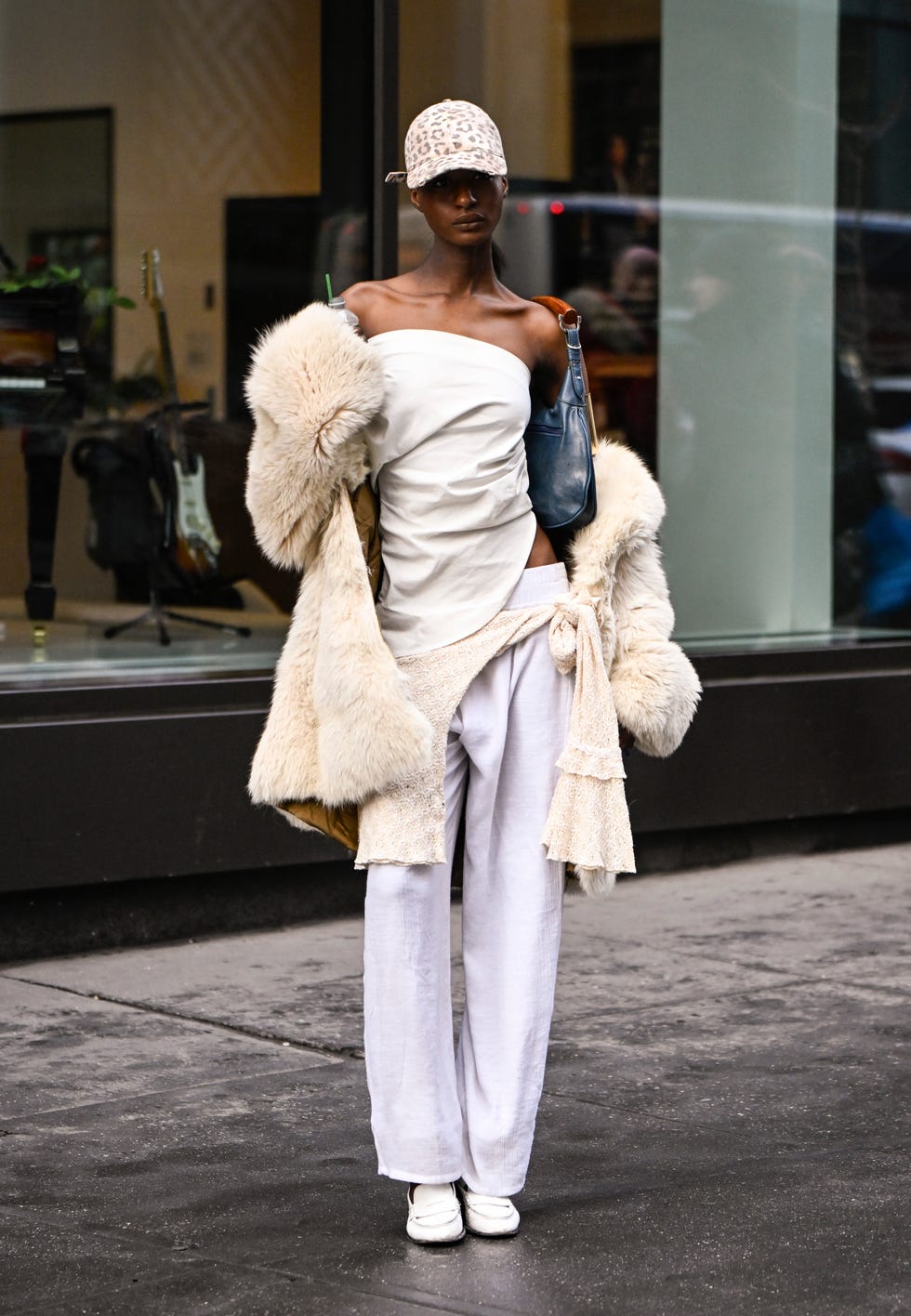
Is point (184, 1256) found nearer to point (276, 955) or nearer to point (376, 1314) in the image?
point (376, 1314)

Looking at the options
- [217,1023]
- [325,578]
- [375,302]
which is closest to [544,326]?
[375,302]

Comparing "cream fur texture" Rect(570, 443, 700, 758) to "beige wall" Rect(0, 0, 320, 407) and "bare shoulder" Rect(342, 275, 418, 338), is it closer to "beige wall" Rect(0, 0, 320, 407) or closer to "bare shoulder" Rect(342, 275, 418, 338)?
"bare shoulder" Rect(342, 275, 418, 338)

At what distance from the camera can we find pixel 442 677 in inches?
153

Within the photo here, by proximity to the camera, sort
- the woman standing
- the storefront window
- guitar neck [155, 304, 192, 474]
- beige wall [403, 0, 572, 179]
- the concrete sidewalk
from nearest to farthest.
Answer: the concrete sidewalk, the woman standing, beige wall [403, 0, 572, 179], the storefront window, guitar neck [155, 304, 192, 474]

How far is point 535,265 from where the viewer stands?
825cm

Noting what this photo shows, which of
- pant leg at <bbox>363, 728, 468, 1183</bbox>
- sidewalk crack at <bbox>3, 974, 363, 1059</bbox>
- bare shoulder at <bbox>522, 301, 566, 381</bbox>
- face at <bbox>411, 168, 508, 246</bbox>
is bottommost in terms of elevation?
sidewalk crack at <bbox>3, 974, 363, 1059</bbox>

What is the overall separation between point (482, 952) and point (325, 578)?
2.59 feet

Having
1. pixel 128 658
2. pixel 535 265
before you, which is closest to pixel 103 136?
pixel 535 265

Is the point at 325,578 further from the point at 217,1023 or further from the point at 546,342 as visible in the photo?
the point at 217,1023

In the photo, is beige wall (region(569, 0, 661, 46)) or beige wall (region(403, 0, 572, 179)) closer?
beige wall (region(403, 0, 572, 179))

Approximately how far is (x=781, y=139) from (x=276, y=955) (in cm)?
417

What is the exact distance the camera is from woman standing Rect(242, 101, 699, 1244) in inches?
149

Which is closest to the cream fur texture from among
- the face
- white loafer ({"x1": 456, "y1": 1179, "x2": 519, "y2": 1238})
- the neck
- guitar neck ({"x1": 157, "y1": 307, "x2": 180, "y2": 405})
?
the neck

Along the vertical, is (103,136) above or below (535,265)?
above
